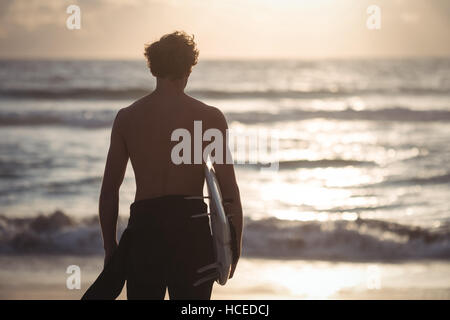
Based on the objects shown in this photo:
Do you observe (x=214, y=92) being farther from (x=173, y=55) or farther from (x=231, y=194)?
(x=173, y=55)

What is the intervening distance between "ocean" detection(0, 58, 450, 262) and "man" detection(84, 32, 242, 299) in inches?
208

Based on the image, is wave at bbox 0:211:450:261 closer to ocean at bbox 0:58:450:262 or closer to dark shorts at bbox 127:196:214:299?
ocean at bbox 0:58:450:262

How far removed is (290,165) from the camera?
1593 cm

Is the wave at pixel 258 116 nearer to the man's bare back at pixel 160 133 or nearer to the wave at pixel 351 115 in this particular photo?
the wave at pixel 351 115

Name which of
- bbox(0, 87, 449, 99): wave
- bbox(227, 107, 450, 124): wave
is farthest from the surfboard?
bbox(0, 87, 449, 99): wave

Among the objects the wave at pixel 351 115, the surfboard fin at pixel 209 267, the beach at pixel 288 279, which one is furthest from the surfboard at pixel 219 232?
the wave at pixel 351 115

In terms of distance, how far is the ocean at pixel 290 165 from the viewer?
349 inches

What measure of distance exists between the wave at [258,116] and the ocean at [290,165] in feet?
0.20

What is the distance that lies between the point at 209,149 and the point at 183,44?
0.44 meters

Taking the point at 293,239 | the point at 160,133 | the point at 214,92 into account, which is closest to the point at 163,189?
the point at 160,133

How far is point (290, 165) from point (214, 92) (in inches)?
600

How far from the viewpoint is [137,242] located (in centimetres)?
294

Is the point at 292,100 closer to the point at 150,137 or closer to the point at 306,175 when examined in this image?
the point at 306,175
